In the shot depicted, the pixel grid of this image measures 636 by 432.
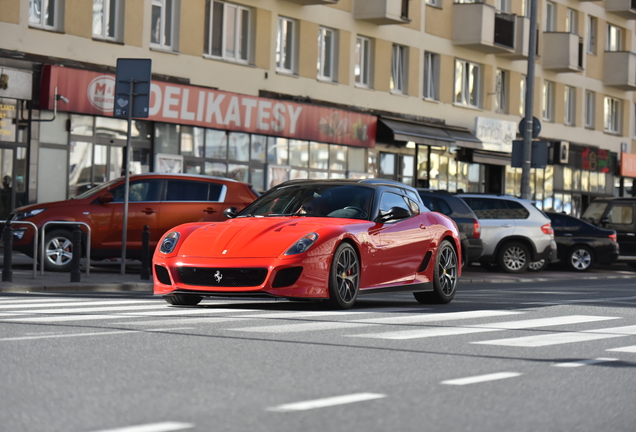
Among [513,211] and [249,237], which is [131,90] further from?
[513,211]

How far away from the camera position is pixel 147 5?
28156 mm

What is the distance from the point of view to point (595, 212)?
96.0 feet

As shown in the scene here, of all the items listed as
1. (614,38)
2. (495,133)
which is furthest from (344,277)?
(614,38)

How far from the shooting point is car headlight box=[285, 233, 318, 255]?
37.0ft

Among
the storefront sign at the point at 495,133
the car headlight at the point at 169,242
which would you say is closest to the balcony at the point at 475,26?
the storefront sign at the point at 495,133

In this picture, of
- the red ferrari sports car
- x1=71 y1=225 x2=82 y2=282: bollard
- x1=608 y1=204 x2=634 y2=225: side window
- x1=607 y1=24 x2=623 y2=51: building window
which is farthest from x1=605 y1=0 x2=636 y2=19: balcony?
the red ferrari sports car

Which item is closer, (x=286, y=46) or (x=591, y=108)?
(x=286, y=46)

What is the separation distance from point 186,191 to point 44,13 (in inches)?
301

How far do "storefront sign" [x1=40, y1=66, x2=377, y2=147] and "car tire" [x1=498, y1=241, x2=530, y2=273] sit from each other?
8.40 m

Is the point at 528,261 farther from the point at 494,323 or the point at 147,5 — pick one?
the point at 494,323

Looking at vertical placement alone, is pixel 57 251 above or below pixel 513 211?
below

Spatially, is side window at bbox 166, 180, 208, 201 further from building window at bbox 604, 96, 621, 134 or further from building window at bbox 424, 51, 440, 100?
building window at bbox 604, 96, 621, 134

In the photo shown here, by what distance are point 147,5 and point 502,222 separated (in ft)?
32.4

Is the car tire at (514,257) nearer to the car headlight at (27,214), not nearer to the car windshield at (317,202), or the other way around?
the car headlight at (27,214)
